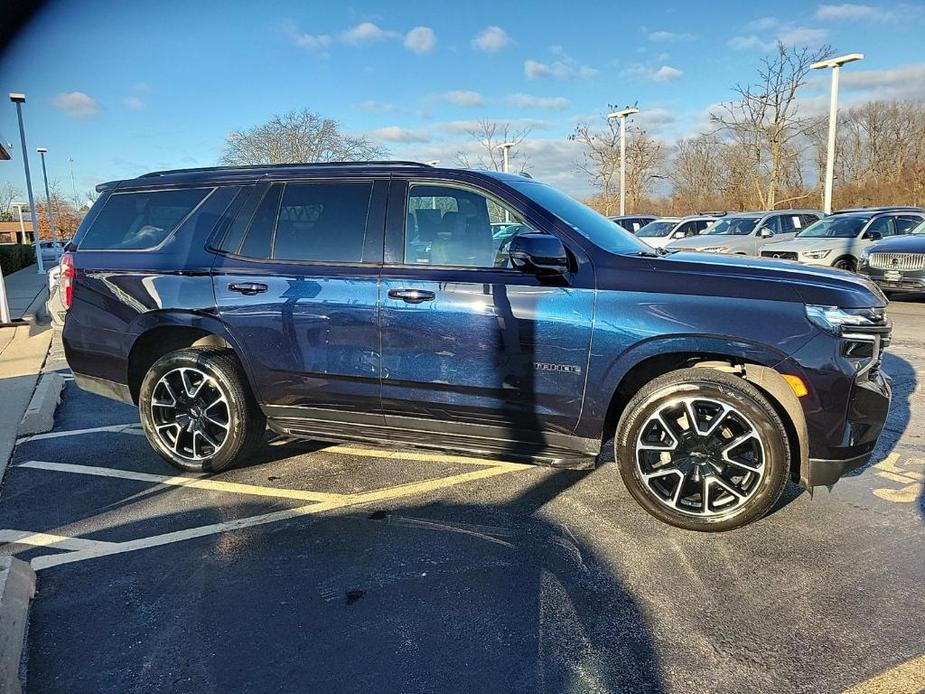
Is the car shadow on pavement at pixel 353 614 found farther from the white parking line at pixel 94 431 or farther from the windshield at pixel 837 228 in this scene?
the windshield at pixel 837 228

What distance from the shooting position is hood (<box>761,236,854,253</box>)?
13.7 metres

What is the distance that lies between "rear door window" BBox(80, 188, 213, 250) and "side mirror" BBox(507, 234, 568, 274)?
2331 millimetres

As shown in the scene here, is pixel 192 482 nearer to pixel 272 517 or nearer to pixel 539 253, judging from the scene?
pixel 272 517

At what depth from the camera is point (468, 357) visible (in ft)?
11.9

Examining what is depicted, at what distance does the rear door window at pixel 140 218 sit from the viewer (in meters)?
4.41

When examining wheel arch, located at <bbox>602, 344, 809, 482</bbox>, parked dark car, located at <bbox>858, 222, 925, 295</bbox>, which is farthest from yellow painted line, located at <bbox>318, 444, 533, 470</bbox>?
parked dark car, located at <bbox>858, 222, 925, 295</bbox>

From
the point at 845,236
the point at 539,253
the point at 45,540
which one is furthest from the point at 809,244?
the point at 45,540

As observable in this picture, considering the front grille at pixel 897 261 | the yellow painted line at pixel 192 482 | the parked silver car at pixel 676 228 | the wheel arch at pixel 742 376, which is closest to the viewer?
the wheel arch at pixel 742 376

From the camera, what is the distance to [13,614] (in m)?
2.63

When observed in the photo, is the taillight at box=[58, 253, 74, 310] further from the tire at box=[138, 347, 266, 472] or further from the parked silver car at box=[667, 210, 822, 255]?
the parked silver car at box=[667, 210, 822, 255]

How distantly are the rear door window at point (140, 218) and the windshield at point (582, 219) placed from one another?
224cm

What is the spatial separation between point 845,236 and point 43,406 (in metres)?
15.0

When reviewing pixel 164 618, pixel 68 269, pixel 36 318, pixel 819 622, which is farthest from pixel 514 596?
pixel 36 318

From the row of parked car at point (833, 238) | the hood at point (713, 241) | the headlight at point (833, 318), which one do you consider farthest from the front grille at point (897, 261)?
the headlight at point (833, 318)
